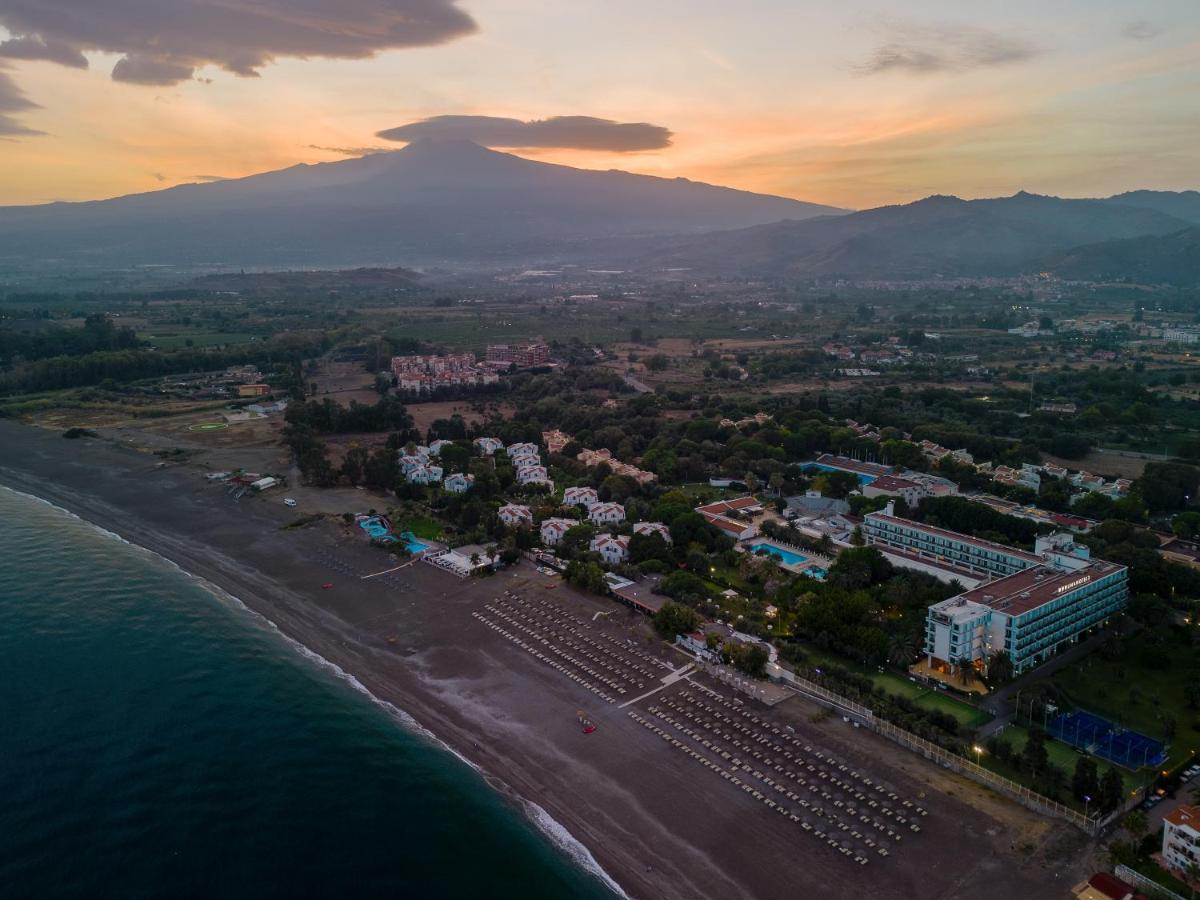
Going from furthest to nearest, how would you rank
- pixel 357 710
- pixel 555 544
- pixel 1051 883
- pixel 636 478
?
pixel 636 478, pixel 555 544, pixel 357 710, pixel 1051 883

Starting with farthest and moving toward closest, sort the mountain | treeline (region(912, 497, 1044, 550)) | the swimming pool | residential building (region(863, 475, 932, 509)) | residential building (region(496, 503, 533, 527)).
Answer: the mountain < residential building (region(863, 475, 932, 509)) < residential building (region(496, 503, 533, 527)) < the swimming pool < treeline (region(912, 497, 1044, 550))

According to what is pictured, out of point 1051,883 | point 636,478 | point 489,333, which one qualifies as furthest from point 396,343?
point 1051,883

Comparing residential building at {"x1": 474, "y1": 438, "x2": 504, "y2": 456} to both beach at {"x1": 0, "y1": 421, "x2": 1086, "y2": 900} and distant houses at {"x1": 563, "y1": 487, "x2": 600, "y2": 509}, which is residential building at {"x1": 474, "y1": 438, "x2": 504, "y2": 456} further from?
beach at {"x1": 0, "y1": 421, "x2": 1086, "y2": 900}

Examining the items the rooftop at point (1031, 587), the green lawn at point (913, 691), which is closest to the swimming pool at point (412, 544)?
the green lawn at point (913, 691)

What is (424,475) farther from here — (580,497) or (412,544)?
(580,497)

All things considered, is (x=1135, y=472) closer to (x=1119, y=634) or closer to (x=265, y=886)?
(x=1119, y=634)

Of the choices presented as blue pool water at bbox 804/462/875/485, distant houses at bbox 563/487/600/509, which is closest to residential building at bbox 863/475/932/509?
blue pool water at bbox 804/462/875/485
